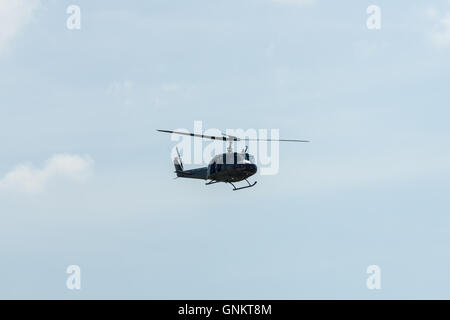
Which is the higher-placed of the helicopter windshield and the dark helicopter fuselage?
the helicopter windshield

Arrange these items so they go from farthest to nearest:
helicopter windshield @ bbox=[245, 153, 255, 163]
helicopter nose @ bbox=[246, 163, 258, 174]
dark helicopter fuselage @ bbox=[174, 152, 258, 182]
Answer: helicopter windshield @ bbox=[245, 153, 255, 163] → dark helicopter fuselage @ bbox=[174, 152, 258, 182] → helicopter nose @ bbox=[246, 163, 258, 174]

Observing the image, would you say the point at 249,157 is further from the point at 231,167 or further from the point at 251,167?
the point at 231,167

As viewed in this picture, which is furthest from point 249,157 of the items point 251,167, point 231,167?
point 231,167

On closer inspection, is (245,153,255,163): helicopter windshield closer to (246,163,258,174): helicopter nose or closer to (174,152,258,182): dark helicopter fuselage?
(174,152,258,182): dark helicopter fuselage

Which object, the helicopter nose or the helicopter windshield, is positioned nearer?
the helicopter nose

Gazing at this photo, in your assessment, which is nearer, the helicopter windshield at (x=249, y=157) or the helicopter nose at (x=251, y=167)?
the helicopter nose at (x=251, y=167)

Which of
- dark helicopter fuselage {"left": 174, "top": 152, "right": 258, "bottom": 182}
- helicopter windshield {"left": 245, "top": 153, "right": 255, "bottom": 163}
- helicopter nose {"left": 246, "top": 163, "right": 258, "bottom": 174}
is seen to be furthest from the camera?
helicopter windshield {"left": 245, "top": 153, "right": 255, "bottom": 163}

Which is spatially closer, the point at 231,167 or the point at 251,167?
the point at 251,167

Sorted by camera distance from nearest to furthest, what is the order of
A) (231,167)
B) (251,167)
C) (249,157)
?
1. (251,167)
2. (231,167)
3. (249,157)

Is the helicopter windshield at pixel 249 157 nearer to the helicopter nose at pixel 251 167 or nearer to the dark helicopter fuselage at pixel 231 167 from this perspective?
the dark helicopter fuselage at pixel 231 167
